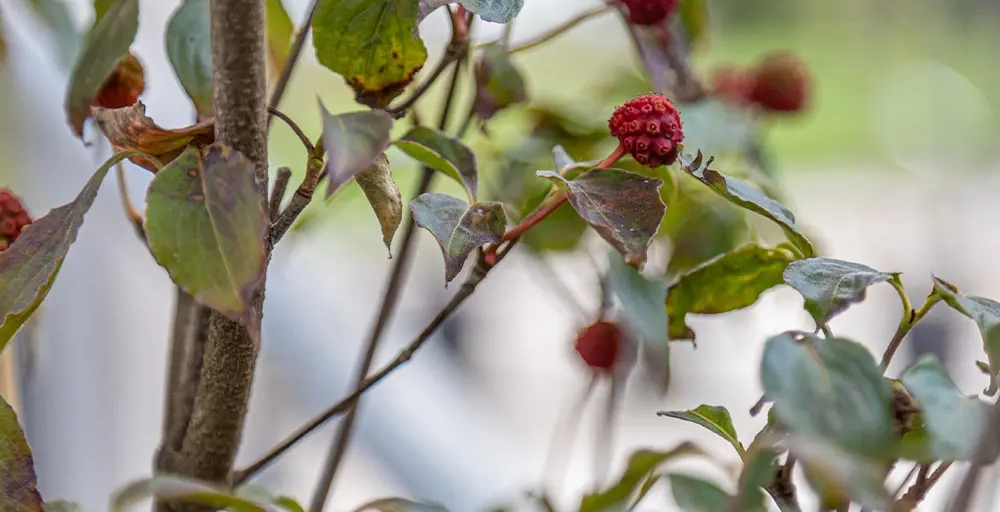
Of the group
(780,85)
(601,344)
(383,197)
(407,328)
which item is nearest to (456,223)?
(383,197)

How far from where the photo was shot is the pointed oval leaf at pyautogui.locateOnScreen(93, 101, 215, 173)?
0.89 ft

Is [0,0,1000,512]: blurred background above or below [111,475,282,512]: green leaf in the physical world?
below

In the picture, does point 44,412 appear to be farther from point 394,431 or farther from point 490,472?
point 490,472

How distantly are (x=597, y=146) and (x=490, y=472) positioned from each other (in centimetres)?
50

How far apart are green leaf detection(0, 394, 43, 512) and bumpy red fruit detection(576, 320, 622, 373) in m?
0.32

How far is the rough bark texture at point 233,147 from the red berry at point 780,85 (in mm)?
496

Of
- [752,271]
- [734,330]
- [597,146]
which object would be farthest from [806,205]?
[752,271]

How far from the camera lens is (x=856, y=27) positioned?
2.49 meters

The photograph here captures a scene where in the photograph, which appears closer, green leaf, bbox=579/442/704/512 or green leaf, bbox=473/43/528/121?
green leaf, bbox=579/442/704/512

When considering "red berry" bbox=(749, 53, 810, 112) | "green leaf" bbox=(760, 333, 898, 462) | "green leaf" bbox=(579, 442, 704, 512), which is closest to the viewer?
"green leaf" bbox=(760, 333, 898, 462)

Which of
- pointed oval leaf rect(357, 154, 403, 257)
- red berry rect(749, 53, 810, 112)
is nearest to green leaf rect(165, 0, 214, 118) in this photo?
pointed oval leaf rect(357, 154, 403, 257)

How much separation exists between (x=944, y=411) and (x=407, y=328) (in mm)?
887

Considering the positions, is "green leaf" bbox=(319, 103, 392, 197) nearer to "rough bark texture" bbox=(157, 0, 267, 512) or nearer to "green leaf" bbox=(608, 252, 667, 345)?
"rough bark texture" bbox=(157, 0, 267, 512)

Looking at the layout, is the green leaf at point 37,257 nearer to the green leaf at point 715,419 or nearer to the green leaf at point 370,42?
the green leaf at point 370,42
